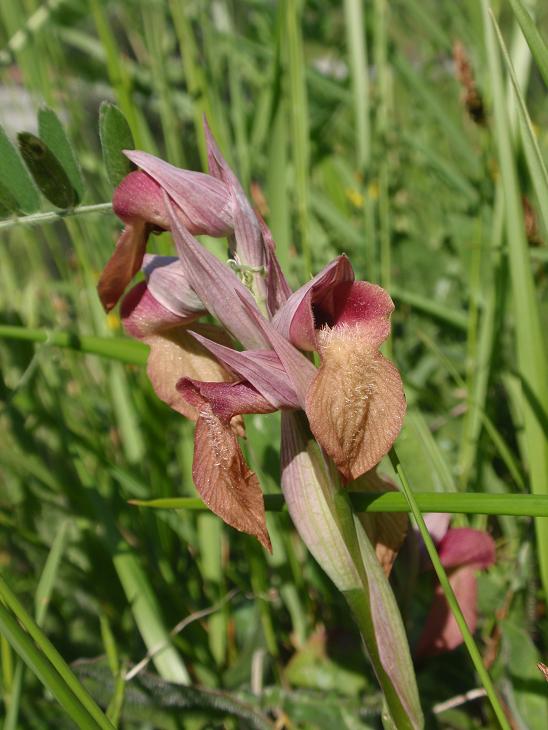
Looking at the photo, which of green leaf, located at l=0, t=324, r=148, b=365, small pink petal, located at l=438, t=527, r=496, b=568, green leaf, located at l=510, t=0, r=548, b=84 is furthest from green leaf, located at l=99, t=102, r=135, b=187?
small pink petal, located at l=438, t=527, r=496, b=568

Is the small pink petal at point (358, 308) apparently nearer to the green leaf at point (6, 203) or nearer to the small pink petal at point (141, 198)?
the small pink petal at point (141, 198)

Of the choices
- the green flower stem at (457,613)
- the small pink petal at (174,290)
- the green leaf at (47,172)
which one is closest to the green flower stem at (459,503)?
the green flower stem at (457,613)

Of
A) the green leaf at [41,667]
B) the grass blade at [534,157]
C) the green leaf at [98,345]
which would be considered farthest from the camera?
the green leaf at [98,345]

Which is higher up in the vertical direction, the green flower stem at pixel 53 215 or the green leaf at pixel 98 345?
the green flower stem at pixel 53 215

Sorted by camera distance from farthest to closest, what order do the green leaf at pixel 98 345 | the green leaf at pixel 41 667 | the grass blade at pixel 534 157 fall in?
the green leaf at pixel 98 345
the grass blade at pixel 534 157
the green leaf at pixel 41 667

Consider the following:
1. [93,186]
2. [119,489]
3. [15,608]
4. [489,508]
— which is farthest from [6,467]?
[489,508]

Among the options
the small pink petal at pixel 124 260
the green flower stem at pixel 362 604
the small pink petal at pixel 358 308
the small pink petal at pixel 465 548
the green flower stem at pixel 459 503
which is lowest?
the small pink petal at pixel 465 548

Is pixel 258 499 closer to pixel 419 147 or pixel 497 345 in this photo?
pixel 497 345
